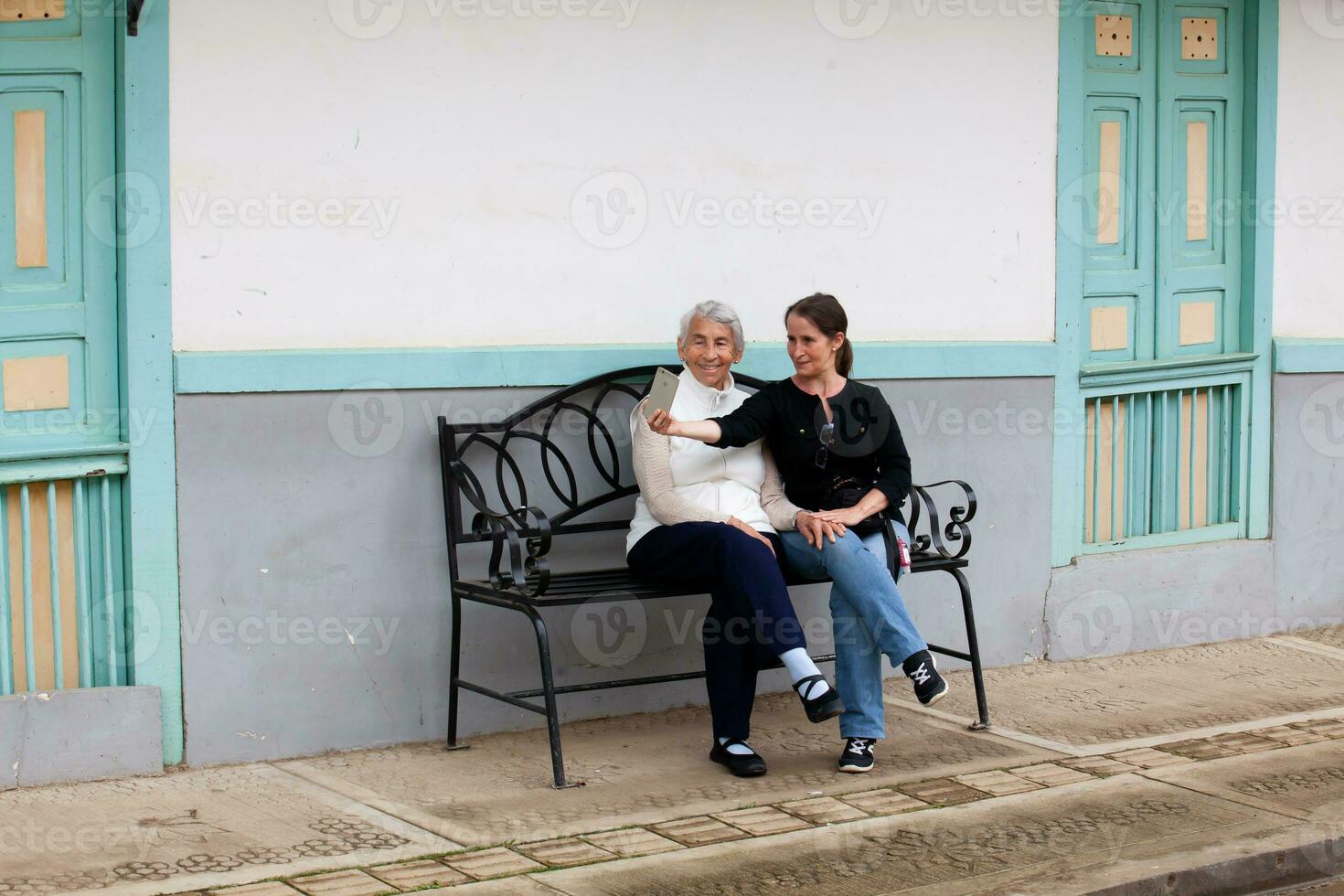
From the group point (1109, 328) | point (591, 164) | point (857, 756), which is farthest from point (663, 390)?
point (1109, 328)

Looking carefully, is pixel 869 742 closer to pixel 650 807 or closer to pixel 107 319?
pixel 650 807

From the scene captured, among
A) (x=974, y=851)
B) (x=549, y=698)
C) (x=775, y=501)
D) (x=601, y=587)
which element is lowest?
(x=974, y=851)

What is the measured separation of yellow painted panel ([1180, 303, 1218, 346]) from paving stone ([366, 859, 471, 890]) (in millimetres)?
4616

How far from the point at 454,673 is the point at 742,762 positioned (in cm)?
104

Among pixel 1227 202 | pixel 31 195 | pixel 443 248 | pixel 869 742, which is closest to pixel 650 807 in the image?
pixel 869 742

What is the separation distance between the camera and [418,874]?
4355 millimetres

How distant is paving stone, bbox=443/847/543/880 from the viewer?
172 inches

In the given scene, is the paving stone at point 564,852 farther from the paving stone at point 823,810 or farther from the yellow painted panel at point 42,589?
the yellow painted panel at point 42,589

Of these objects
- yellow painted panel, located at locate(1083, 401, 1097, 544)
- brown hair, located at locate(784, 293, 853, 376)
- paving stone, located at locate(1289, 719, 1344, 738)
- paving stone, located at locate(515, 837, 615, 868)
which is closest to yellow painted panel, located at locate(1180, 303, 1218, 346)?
yellow painted panel, located at locate(1083, 401, 1097, 544)

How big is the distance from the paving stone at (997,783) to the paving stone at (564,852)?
1.35m

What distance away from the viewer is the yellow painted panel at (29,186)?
5.01 metres

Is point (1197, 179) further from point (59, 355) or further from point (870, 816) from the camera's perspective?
point (59, 355)

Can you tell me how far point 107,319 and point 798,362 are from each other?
228 centimetres

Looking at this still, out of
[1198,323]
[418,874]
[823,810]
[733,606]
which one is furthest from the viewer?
[1198,323]
